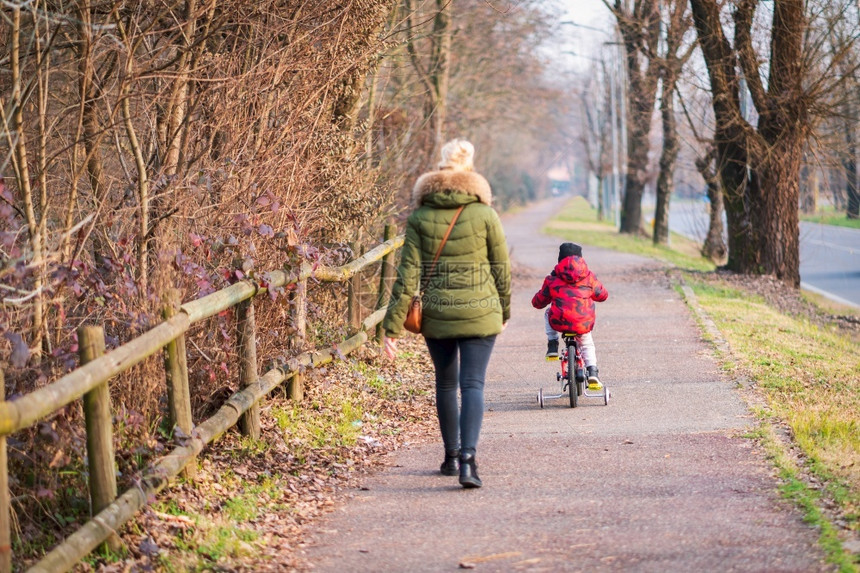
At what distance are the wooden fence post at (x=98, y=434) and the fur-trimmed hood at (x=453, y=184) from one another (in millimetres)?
2083

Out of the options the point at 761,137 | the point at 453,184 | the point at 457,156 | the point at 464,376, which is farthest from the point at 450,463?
the point at 761,137

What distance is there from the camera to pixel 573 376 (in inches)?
329

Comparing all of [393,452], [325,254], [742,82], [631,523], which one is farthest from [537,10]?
[631,523]

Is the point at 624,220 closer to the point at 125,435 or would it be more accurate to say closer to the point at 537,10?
the point at 537,10

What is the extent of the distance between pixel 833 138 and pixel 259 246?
43.4 ft

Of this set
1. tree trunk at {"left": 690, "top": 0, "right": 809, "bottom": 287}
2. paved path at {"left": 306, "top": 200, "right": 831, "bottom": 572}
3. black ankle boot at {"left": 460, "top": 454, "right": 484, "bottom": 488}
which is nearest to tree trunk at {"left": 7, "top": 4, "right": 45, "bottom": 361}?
paved path at {"left": 306, "top": 200, "right": 831, "bottom": 572}

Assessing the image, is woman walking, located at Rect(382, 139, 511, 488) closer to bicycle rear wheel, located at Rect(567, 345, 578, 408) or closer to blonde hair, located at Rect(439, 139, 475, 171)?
blonde hair, located at Rect(439, 139, 475, 171)

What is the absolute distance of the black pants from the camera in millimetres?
6074

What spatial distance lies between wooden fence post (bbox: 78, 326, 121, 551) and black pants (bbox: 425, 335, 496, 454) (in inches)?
79.1

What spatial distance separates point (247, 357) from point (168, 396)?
3.88ft

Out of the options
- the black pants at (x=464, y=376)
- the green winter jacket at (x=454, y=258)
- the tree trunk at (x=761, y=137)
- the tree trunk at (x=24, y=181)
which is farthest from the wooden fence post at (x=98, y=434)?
the tree trunk at (x=761, y=137)

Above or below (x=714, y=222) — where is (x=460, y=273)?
above

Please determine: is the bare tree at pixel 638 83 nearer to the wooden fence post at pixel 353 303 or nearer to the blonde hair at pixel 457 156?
the wooden fence post at pixel 353 303

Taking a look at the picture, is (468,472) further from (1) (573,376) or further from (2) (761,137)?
(2) (761,137)
